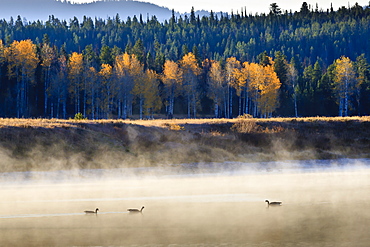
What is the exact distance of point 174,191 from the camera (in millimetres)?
23281

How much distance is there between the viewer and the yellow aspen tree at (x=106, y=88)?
84.6m

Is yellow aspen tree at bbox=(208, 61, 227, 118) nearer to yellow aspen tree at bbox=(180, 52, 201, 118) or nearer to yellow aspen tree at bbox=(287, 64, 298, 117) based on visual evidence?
yellow aspen tree at bbox=(180, 52, 201, 118)

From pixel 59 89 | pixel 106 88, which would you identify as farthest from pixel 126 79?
pixel 59 89

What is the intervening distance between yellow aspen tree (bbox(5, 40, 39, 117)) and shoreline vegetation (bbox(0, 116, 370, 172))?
1785 inches

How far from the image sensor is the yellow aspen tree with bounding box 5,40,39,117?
79.8m

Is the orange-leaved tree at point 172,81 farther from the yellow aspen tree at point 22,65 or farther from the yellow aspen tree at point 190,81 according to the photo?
the yellow aspen tree at point 22,65

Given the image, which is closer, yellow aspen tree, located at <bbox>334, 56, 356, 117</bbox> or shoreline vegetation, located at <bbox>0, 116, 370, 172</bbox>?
shoreline vegetation, located at <bbox>0, 116, 370, 172</bbox>

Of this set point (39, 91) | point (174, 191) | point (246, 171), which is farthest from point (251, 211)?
point (39, 91)

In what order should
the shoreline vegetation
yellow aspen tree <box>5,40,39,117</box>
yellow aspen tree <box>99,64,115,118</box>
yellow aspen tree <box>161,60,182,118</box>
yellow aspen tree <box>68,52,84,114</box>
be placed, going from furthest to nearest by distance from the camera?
1. yellow aspen tree <box>161,60,182,118</box>
2. yellow aspen tree <box>99,64,115,118</box>
3. yellow aspen tree <box>68,52,84,114</box>
4. yellow aspen tree <box>5,40,39,117</box>
5. the shoreline vegetation

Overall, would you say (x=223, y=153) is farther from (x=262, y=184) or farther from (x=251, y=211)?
(x=251, y=211)

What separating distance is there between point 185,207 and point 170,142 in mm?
16205

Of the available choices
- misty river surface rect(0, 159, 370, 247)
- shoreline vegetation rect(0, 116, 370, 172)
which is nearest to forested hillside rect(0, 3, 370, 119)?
shoreline vegetation rect(0, 116, 370, 172)

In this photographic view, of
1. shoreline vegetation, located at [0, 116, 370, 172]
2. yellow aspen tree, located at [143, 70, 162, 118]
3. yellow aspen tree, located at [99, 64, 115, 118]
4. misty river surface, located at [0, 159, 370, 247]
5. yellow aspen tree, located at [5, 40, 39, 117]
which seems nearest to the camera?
misty river surface, located at [0, 159, 370, 247]

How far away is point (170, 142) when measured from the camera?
1398 inches
